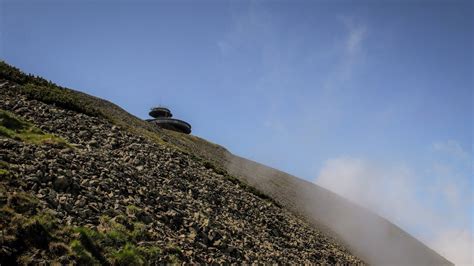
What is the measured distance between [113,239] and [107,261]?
1.28 m

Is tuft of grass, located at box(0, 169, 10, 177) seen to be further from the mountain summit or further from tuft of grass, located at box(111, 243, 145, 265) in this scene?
tuft of grass, located at box(111, 243, 145, 265)

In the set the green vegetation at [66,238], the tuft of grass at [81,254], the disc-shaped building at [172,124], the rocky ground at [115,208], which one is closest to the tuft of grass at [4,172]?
the rocky ground at [115,208]

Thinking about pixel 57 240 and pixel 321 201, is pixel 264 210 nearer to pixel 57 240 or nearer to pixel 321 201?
pixel 57 240

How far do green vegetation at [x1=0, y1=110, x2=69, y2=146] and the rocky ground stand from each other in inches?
24.1

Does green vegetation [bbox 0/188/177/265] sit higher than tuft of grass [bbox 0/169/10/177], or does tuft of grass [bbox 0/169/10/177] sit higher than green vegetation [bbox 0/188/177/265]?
tuft of grass [bbox 0/169/10/177]

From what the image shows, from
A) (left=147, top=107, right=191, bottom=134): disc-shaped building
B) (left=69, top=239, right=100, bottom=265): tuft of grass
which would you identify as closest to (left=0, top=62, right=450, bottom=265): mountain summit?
(left=69, top=239, right=100, bottom=265): tuft of grass

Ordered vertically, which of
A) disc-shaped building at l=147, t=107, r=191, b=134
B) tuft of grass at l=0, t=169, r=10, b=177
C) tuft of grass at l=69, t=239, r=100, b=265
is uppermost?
disc-shaped building at l=147, t=107, r=191, b=134

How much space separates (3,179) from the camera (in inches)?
562

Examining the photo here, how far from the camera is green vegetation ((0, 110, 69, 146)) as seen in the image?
1980 centimetres

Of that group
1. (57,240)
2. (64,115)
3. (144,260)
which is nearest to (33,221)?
(57,240)

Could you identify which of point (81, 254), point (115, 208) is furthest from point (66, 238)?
point (115, 208)

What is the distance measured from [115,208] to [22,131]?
825 cm

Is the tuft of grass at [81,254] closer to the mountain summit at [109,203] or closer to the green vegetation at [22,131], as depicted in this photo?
the mountain summit at [109,203]

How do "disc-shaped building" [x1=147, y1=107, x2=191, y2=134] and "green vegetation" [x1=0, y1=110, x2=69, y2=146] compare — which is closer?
"green vegetation" [x1=0, y1=110, x2=69, y2=146]
